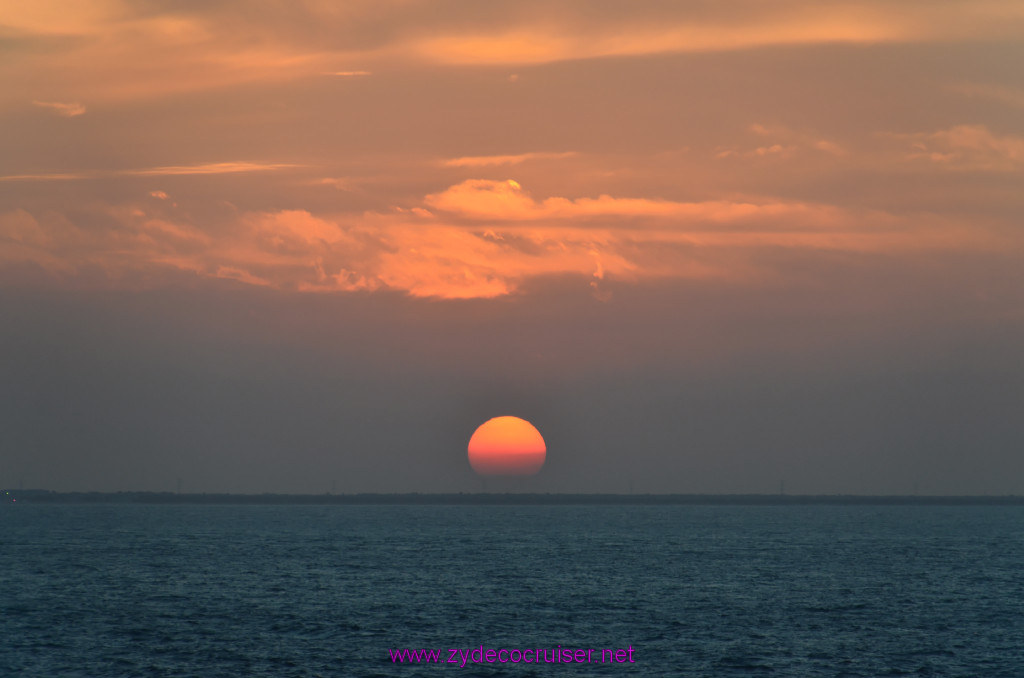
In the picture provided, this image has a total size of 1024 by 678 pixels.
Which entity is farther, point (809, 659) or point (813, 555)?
point (813, 555)

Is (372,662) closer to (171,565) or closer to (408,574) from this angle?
(408,574)

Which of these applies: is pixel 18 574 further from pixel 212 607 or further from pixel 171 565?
pixel 212 607

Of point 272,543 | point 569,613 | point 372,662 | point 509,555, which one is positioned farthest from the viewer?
point 272,543

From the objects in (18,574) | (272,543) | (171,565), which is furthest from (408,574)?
(272,543)

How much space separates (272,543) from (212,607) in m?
95.5

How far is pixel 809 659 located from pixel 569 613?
971 inches

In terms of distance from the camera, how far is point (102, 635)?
79.6m

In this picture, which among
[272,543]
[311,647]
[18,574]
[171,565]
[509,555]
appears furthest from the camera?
[272,543]

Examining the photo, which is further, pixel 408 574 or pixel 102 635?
pixel 408 574

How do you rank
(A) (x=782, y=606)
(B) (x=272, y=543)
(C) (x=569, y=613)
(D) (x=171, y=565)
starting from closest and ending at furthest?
(C) (x=569, y=613) < (A) (x=782, y=606) < (D) (x=171, y=565) < (B) (x=272, y=543)

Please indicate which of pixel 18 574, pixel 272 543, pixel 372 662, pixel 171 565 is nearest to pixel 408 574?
pixel 171 565

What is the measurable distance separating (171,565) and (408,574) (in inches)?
1314

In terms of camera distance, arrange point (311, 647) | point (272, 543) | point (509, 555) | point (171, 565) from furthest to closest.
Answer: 1. point (272, 543)
2. point (509, 555)
3. point (171, 565)
4. point (311, 647)

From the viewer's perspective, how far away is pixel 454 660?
70000 millimetres
